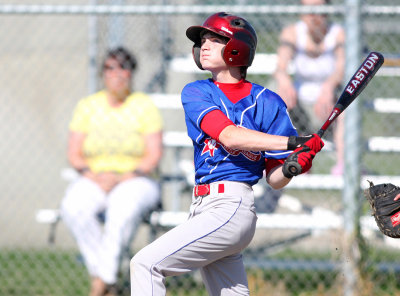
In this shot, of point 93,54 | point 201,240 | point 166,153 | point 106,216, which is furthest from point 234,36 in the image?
point 166,153

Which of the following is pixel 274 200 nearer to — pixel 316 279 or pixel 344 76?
pixel 316 279

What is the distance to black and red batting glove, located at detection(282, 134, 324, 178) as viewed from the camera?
296 cm

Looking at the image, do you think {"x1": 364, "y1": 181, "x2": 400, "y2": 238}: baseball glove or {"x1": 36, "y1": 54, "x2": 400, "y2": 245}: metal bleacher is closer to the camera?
{"x1": 364, "y1": 181, "x2": 400, "y2": 238}: baseball glove

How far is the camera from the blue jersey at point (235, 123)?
333cm

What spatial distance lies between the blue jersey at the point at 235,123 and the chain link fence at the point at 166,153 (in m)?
1.98

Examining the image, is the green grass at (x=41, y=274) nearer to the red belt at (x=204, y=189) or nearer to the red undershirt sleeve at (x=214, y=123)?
the red belt at (x=204, y=189)

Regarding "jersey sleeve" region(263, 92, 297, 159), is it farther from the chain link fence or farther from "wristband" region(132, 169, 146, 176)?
"wristband" region(132, 169, 146, 176)

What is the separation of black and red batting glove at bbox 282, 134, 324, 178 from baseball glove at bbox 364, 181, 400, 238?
1.63 feet

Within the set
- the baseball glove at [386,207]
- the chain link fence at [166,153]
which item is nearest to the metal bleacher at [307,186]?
the chain link fence at [166,153]

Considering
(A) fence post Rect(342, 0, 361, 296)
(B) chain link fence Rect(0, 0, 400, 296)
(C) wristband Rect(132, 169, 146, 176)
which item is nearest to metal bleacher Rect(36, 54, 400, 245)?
(B) chain link fence Rect(0, 0, 400, 296)

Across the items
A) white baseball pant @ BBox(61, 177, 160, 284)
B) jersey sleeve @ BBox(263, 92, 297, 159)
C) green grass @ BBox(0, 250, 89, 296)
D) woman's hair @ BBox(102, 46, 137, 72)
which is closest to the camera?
jersey sleeve @ BBox(263, 92, 297, 159)

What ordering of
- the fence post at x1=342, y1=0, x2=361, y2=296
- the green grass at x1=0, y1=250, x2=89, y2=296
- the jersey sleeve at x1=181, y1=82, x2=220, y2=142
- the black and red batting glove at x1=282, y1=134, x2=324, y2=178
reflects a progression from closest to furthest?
the black and red batting glove at x1=282, y1=134, x2=324, y2=178, the jersey sleeve at x1=181, y1=82, x2=220, y2=142, the fence post at x1=342, y1=0, x2=361, y2=296, the green grass at x1=0, y1=250, x2=89, y2=296

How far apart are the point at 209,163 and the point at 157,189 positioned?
223 centimetres

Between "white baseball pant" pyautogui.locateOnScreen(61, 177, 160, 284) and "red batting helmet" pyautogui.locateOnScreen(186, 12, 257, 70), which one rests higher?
"red batting helmet" pyautogui.locateOnScreen(186, 12, 257, 70)
